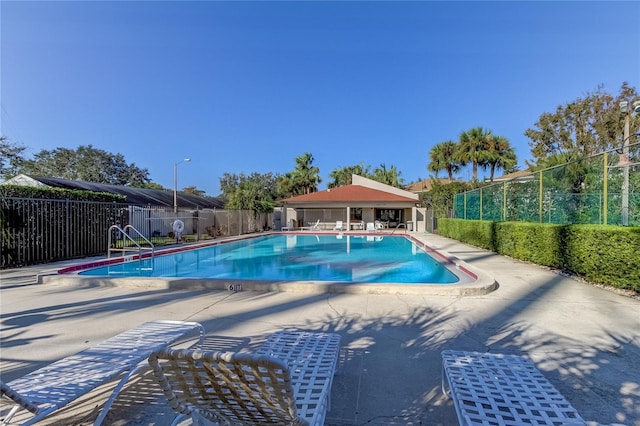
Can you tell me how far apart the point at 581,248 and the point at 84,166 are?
54244mm

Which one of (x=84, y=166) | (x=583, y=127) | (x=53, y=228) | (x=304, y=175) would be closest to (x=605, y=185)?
(x=53, y=228)

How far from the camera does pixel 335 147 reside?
4338cm

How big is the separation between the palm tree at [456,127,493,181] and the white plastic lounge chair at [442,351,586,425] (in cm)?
3051

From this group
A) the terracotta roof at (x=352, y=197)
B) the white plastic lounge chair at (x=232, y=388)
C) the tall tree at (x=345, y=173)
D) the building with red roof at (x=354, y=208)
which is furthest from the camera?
the tall tree at (x=345, y=173)

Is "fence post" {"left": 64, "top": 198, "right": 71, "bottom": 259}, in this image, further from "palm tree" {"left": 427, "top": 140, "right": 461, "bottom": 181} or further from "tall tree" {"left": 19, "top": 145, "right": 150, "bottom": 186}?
"tall tree" {"left": 19, "top": 145, "right": 150, "bottom": 186}

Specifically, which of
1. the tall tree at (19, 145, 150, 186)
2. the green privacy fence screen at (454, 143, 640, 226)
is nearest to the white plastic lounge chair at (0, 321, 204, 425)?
the green privacy fence screen at (454, 143, 640, 226)

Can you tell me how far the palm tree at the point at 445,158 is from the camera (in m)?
32.4

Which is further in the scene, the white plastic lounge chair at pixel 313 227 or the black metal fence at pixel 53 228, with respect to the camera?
the white plastic lounge chair at pixel 313 227

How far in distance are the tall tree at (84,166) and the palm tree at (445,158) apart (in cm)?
4408

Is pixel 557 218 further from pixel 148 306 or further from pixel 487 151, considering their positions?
pixel 487 151

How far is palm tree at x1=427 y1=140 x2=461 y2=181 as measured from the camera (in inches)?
1275

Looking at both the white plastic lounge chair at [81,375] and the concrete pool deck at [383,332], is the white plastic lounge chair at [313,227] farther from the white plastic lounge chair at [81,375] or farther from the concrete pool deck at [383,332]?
the white plastic lounge chair at [81,375]

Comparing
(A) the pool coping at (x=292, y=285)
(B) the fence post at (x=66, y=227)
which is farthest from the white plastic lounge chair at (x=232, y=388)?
(B) the fence post at (x=66, y=227)

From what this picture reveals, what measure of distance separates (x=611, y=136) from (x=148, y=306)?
3141 centimetres
